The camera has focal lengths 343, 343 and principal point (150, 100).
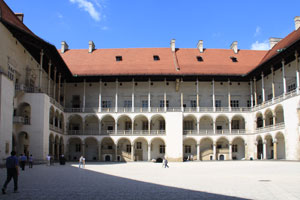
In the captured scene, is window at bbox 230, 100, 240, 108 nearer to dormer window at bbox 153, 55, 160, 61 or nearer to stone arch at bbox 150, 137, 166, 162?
stone arch at bbox 150, 137, 166, 162

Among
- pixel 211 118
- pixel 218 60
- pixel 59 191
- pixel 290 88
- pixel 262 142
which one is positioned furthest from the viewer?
pixel 218 60

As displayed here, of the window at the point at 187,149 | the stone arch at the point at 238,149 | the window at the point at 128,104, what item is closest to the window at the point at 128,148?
the window at the point at 128,104

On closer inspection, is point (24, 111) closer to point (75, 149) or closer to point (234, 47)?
point (75, 149)

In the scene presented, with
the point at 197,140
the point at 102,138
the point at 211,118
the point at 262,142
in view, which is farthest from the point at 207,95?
the point at 102,138

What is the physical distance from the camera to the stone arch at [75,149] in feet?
138

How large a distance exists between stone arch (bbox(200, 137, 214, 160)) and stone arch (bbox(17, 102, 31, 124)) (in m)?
21.0

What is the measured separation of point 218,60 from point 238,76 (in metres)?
4.46

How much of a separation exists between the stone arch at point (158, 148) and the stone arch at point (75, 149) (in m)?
8.80

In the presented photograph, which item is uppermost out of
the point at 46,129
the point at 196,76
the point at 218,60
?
the point at 218,60

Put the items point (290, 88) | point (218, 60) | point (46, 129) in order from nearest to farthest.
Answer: point (46, 129), point (290, 88), point (218, 60)

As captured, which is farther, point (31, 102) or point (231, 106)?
point (231, 106)

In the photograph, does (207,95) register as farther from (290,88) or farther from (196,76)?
(290,88)

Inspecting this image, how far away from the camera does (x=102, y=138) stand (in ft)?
134

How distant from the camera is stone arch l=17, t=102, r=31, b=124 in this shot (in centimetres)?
2757
